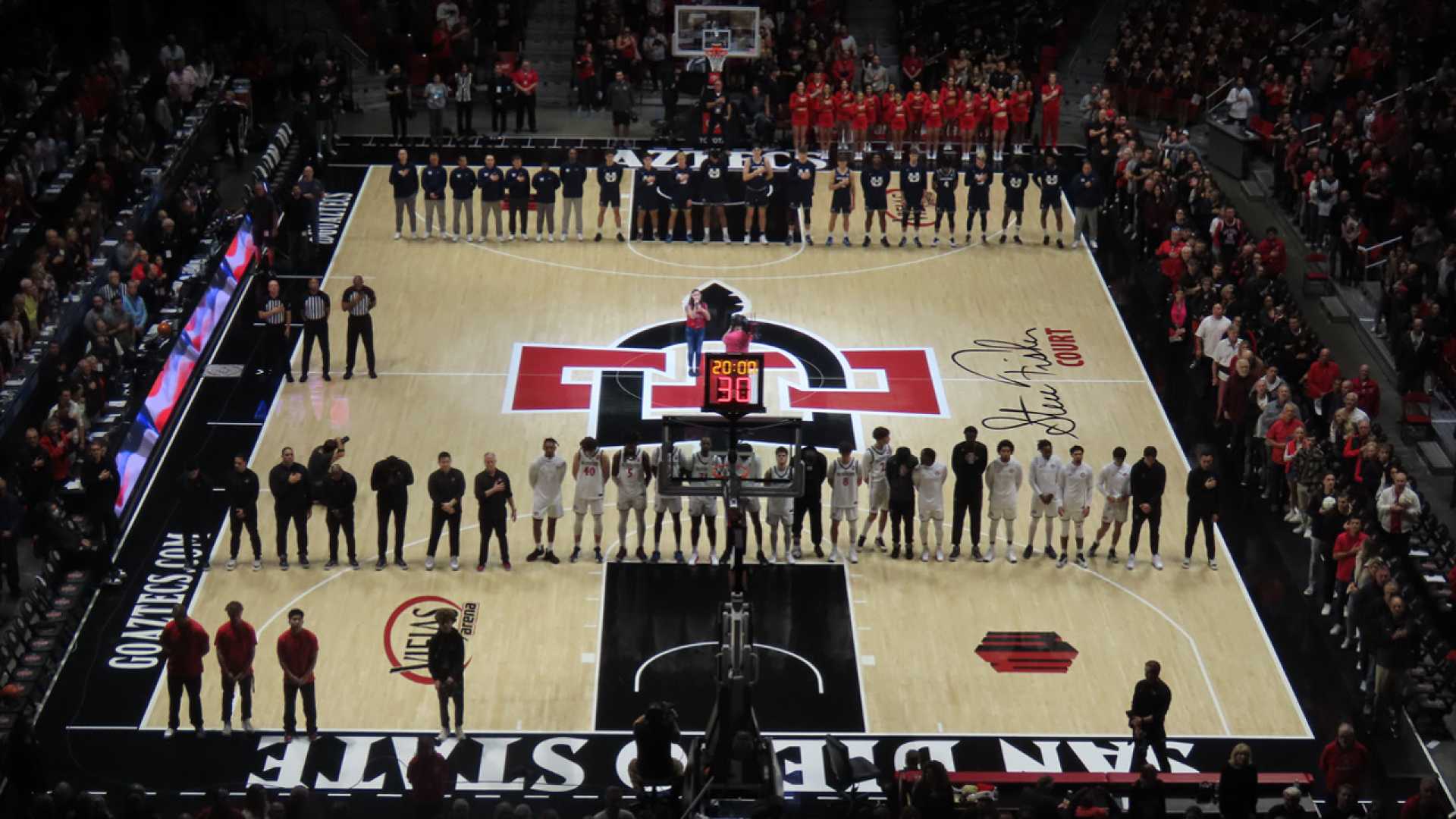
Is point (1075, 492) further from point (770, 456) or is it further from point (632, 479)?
point (632, 479)

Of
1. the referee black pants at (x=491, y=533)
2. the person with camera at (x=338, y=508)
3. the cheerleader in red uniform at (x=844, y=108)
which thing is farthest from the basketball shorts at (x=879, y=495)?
the cheerleader in red uniform at (x=844, y=108)

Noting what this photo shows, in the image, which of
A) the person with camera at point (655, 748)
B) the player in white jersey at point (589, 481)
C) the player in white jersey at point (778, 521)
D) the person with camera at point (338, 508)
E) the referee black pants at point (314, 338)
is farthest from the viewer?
the referee black pants at point (314, 338)

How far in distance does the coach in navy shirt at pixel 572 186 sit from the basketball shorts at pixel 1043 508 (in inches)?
475

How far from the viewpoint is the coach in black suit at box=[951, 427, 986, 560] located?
2194 cm

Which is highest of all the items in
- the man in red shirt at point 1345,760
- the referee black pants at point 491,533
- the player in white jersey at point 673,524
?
the player in white jersey at point 673,524

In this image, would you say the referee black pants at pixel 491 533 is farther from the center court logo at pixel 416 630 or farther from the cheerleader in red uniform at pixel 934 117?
the cheerleader in red uniform at pixel 934 117

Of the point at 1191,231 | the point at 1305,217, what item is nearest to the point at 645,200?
the point at 1191,231

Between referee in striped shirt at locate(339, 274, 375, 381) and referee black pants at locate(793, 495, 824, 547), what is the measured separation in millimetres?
7294

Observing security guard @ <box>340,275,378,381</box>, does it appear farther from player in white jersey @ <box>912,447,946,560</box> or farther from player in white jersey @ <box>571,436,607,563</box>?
player in white jersey @ <box>912,447,946,560</box>

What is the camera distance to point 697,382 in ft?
89.3

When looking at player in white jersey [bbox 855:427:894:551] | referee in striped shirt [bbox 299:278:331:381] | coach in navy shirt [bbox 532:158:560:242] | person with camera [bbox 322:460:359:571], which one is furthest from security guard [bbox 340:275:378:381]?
player in white jersey [bbox 855:427:894:551]

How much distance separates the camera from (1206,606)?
70.7 ft

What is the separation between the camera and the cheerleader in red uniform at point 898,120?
36625 mm

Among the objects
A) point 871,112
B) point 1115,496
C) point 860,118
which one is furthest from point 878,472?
point 871,112
